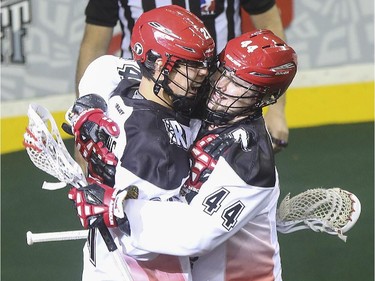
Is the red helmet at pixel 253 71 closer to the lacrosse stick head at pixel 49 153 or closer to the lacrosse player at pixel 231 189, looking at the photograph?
the lacrosse player at pixel 231 189

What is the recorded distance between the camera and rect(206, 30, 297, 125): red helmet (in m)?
2.37

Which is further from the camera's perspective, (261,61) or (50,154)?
(50,154)

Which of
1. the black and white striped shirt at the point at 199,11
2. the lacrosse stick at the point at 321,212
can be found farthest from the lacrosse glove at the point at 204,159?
the black and white striped shirt at the point at 199,11

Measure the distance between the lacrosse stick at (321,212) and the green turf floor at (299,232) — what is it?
1.31 metres

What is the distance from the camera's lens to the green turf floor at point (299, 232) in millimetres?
4121

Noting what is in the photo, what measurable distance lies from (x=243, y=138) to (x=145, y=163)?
240 millimetres

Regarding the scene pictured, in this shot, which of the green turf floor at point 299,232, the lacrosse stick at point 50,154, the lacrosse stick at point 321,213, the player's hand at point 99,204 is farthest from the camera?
the green turf floor at point 299,232

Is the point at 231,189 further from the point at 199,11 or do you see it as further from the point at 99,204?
the point at 199,11

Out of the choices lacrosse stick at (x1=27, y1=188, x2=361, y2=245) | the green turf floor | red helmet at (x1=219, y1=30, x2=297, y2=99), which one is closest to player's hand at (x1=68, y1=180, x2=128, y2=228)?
lacrosse stick at (x1=27, y1=188, x2=361, y2=245)

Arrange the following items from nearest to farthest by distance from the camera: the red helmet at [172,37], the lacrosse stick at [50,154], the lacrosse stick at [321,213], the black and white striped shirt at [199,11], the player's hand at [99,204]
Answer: the player's hand at [99,204] → the red helmet at [172,37] → the lacrosse stick at [50,154] → the lacrosse stick at [321,213] → the black and white striped shirt at [199,11]

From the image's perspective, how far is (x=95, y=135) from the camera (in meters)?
Answer: 2.42

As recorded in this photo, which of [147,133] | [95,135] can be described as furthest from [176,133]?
[95,135]

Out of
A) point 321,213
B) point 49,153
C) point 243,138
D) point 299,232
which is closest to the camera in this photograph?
point 243,138

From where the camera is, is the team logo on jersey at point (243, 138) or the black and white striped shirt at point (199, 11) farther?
the black and white striped shirt at point (199, 11)
